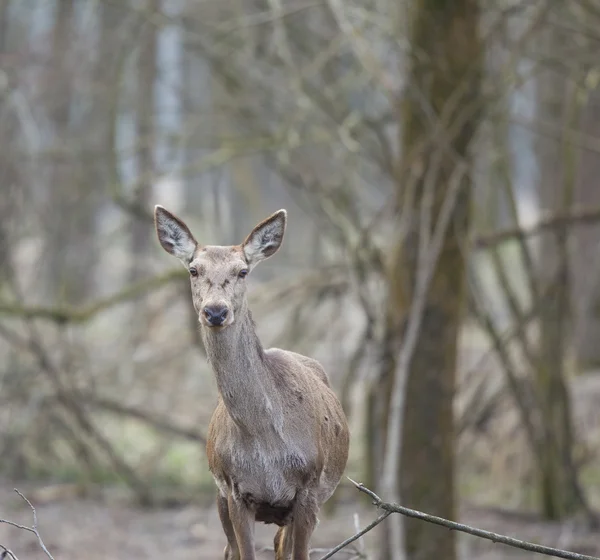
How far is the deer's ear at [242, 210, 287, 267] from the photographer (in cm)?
398

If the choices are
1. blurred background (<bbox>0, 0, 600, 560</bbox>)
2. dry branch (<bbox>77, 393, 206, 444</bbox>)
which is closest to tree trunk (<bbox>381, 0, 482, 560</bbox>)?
blurred background (<bbox>0, 0, 600, 560</bbox>)

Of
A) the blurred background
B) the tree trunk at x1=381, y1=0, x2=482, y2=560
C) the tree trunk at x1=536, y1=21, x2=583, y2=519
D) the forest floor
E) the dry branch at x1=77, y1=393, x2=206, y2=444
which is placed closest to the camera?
the tree trunk at x1=381, y1=0, x2=482, y2=560

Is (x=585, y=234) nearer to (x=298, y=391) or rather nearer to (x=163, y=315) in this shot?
(x=163, y=315)

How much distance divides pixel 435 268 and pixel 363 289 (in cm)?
85

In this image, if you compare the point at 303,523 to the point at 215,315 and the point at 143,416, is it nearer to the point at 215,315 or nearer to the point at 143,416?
the point at 215,315

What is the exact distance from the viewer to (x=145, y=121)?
12.4 metres

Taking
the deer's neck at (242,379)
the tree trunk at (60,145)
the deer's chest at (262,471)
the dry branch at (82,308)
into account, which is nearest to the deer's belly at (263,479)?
the deer's chest at (262,471)

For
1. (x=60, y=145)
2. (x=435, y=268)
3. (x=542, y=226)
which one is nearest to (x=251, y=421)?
(x=435, y=268)

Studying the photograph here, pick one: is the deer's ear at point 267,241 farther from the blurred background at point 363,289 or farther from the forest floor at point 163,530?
the forest floor at point 163,530

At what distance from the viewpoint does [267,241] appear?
13.1 feet

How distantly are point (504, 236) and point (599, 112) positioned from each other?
15.1 feet

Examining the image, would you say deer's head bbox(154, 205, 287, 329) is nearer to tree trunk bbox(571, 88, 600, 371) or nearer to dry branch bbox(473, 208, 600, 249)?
dry branch bbox(473, 208, 600, 249)

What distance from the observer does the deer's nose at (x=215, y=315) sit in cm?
368

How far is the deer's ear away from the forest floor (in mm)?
6042
